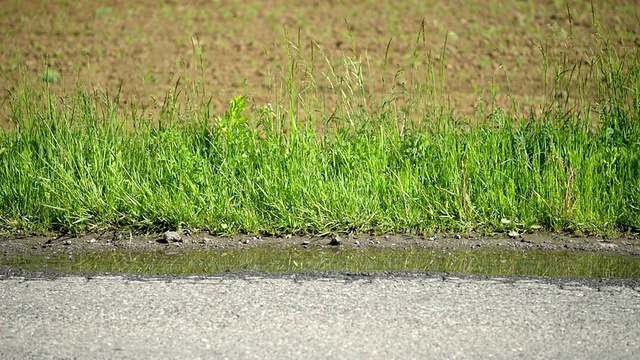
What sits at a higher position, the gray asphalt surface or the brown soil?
the gray asphalt surface

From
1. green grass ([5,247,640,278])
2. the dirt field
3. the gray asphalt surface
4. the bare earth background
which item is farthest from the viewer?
the dirt field

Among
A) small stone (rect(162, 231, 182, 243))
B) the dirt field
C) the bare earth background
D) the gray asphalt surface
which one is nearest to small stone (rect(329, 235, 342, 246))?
the gray asphalt surface

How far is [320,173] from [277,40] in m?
6.33

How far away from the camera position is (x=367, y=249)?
189 inches

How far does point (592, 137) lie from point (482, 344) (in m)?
2.77

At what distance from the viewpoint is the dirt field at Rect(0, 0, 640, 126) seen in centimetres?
→ 942

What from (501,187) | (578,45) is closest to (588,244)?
(501,187)

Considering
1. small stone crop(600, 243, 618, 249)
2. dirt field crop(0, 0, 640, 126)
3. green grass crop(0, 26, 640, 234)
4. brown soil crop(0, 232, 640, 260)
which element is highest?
green grass crop(0, 26, 640, 234)

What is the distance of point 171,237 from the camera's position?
4.93m

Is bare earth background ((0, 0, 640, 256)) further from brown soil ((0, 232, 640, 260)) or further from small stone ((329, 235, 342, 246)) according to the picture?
small stone ((329, 235, 342, 246))

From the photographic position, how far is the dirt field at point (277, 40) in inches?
371

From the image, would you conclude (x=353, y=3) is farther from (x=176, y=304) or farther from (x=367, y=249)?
(x=176, y=304)

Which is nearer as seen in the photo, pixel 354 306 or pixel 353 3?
pixel 354 306

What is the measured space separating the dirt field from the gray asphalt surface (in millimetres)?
4537
